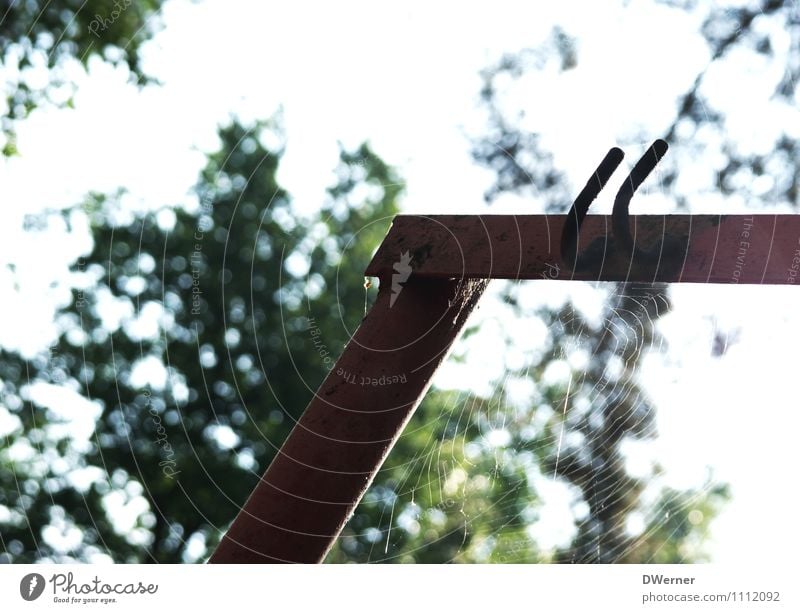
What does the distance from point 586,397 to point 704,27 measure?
0.70 m

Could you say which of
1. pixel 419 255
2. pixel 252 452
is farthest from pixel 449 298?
pixel 252 452

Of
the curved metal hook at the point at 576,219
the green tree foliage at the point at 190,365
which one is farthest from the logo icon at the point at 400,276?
the green tree foliage at the point at 190,365

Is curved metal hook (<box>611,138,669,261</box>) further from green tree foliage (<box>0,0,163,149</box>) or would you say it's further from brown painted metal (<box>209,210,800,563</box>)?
green tree foliage (<box>0,0,163,149</box>)

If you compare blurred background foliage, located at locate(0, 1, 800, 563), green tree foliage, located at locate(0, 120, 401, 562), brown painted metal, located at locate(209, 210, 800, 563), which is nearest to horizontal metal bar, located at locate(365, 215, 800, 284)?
brown painted metal, located at locate(209, 210, 800, 563)

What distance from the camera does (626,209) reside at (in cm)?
68

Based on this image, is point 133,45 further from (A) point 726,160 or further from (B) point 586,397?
(A) point 726,160

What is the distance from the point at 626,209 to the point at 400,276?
0.20m

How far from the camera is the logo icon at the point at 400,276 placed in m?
0.71

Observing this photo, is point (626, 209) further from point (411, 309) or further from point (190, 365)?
point (190, 365)

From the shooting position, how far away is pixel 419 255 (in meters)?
0.71

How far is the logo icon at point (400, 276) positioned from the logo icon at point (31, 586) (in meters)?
0.45

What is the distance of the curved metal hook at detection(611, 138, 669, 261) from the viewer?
2.19 ft

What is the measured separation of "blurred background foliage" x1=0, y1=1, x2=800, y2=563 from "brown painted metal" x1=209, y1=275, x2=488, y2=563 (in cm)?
30

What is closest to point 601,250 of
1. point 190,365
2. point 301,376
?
point 301,376
